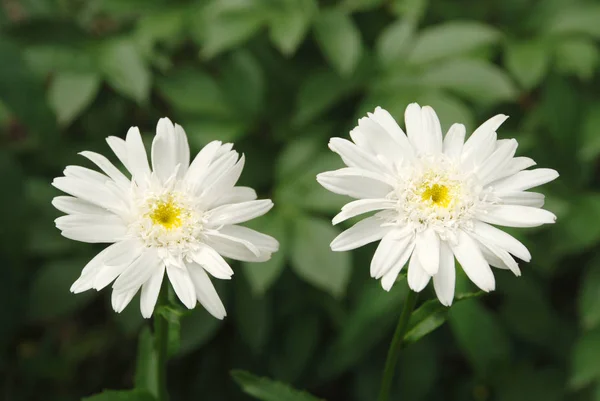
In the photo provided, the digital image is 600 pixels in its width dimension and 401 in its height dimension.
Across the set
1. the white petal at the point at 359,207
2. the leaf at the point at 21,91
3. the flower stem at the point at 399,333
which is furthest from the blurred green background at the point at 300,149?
the white petal at the point at 359,207

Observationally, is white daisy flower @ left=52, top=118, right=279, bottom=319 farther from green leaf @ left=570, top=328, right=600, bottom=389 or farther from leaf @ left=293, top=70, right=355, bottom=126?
green leaf @ left=570, top=328, right=600, bottom=389

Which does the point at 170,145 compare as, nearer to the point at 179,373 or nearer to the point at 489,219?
the point at 489,219

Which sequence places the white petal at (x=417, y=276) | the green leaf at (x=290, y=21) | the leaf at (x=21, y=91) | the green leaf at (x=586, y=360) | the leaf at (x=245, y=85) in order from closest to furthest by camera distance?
the white petal at (x=417, y=276) → the leaf at (x=21, y=91) → the green leaf at (x=290, y=21) → the green leaf at (x=586, y=360) → the leaf at (x=245, y=85)

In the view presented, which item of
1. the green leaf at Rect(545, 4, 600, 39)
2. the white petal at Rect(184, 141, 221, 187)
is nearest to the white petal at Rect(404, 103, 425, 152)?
the white petal at Rect(184, 141, 221, 187)

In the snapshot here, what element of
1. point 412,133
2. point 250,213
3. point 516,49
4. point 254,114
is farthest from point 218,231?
point 516,49

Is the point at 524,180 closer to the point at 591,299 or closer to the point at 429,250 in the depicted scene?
the point at 429,250

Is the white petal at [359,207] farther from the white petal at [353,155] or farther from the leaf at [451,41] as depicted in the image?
the leaf at [451,41]

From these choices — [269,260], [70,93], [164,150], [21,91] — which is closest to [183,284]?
[164,150]
